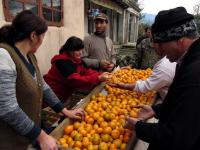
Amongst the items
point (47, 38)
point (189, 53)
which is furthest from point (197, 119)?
point (47, 38)

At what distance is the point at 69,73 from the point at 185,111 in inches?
79.1

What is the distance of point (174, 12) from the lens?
1.66 metres

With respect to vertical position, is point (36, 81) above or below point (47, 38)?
below

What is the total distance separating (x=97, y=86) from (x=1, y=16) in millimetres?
1551

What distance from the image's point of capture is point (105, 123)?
2.64 metres

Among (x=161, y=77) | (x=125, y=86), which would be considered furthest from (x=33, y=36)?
(x=125, y=86)

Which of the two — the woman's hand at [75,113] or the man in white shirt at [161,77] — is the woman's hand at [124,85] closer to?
the man in white shirt at [161,77]

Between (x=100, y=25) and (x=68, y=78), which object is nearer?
(x=68, y=78)

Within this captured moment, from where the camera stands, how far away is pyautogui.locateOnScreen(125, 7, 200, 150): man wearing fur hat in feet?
4.70

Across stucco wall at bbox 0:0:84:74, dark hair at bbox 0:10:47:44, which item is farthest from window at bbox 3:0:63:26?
dark hair at bbox 0:10:47:44

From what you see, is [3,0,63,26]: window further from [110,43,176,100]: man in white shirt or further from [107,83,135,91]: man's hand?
[110,43,176,100]: man in white shirt

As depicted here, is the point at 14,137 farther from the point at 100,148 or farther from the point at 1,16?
the point at 1,16

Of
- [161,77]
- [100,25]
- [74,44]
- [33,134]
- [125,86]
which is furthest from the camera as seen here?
[100,25]

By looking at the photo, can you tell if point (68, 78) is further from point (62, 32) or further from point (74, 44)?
point (62, 32)
